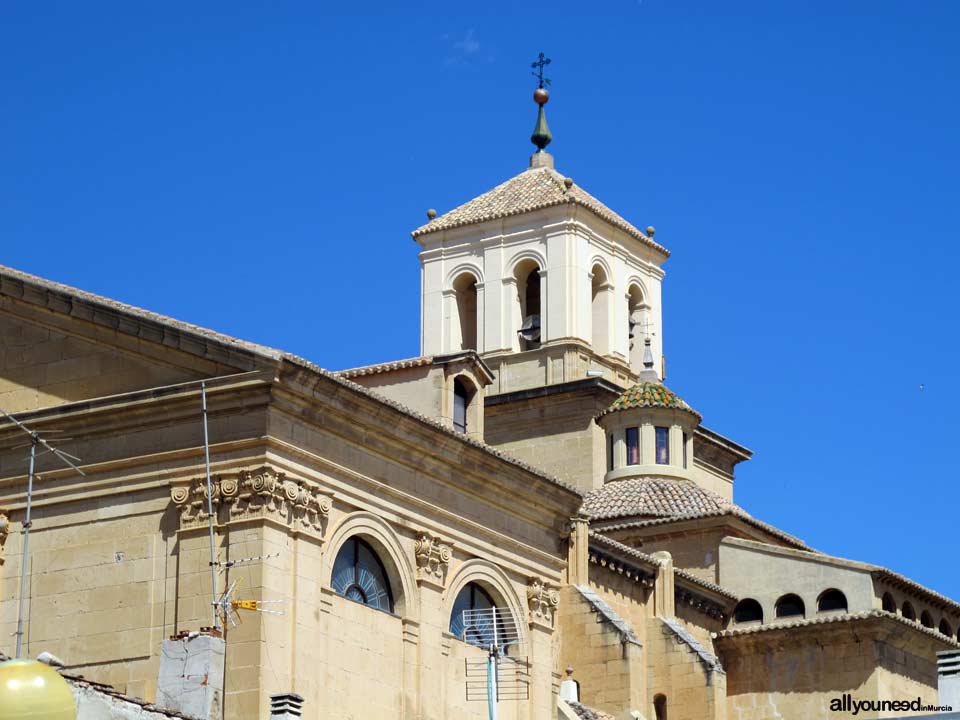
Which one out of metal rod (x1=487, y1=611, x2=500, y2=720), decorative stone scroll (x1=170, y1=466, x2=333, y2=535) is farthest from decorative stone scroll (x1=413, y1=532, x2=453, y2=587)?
decorative stone scroll (x1=170, y1=466, x2=333, y2=535)

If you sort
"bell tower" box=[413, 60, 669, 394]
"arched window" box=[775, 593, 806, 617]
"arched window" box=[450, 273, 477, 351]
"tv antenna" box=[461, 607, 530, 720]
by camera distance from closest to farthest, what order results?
"tv antenna" box=[461, 607, 530, 720]
"arched window" box=[775, 593, 806, 617]
"bell tower" box=[413, 60, 669, 394]
"arched window" box=[450, 273, 477, 351]

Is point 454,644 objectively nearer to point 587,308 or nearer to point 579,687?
point 579,687

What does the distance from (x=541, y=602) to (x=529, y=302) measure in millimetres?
22070

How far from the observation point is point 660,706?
153 ft

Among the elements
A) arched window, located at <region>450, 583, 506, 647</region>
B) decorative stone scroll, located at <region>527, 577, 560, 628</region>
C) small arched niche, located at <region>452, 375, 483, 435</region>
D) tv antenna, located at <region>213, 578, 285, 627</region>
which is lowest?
tv antenna, located at <region>213, 578, 285, 627</region>

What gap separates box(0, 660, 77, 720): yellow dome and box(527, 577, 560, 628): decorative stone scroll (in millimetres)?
22366

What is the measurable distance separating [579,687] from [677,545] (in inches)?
359

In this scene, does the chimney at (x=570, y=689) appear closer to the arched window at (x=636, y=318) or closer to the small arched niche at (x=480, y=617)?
the small arched niche at (x=480, y=617)

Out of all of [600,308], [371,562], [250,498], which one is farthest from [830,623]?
[250,498]

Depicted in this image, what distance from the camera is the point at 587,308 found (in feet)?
200

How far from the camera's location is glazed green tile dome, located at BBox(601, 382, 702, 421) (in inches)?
2194

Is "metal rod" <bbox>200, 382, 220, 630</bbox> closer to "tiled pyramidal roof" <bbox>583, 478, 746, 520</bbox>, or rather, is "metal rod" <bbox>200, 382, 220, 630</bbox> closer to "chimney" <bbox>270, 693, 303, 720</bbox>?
"chimney" <bbox>270, 693, 303, 720</bbox>

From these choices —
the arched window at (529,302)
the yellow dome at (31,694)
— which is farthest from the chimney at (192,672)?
the arched window at (529,302)

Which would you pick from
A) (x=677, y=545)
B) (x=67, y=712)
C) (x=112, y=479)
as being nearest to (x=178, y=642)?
(x=112, y=479)
